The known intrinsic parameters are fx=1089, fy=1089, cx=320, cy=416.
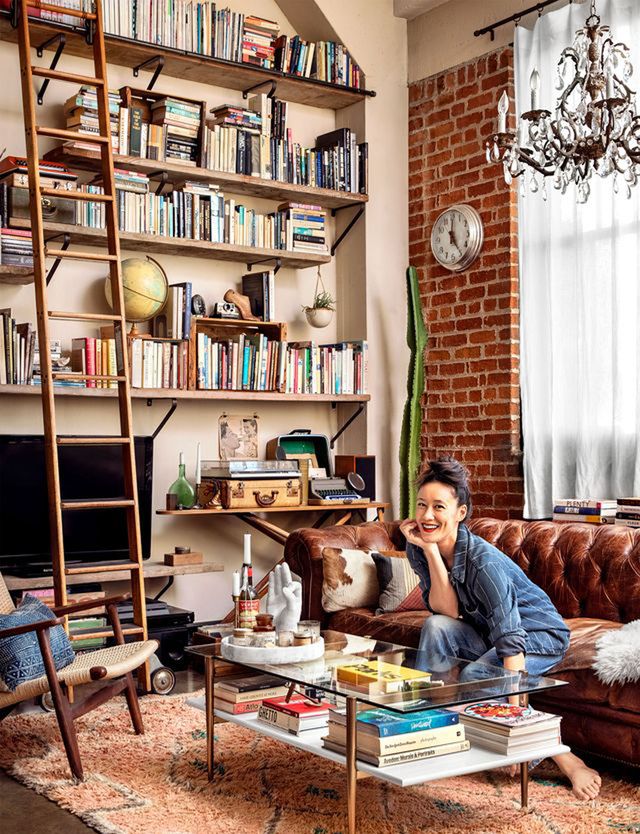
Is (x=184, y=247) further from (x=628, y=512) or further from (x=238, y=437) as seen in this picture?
(x=628, y=512)

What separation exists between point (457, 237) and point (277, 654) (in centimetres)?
340

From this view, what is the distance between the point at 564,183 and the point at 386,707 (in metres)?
2.22

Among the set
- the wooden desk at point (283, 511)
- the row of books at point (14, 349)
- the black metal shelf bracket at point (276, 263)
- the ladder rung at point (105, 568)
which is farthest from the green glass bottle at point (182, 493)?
the black metal shelf bracket at point (276, 263)

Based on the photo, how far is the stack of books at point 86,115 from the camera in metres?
5.20

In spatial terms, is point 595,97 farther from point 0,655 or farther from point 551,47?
point 0,655

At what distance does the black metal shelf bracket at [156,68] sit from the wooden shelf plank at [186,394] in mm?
1596

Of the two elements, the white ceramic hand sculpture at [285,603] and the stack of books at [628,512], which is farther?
the stack of books at [628,512]

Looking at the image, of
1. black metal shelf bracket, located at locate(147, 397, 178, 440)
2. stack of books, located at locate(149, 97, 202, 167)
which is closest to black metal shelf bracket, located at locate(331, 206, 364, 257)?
stack of books, located at locate(149, 97, 202, 167)

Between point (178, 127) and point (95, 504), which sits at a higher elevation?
point (178, 127)

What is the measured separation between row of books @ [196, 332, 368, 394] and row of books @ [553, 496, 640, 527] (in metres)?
1.46

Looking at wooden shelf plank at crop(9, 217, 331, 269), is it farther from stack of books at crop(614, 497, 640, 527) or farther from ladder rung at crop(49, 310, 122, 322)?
stack of books at crop(614, 497, 640, 527)

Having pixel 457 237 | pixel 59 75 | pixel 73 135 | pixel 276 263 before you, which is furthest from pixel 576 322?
pixel 59 75

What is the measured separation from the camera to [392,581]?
4699 millimetres

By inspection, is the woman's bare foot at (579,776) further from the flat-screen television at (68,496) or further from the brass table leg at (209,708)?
the flat-screen television at (68,496)
